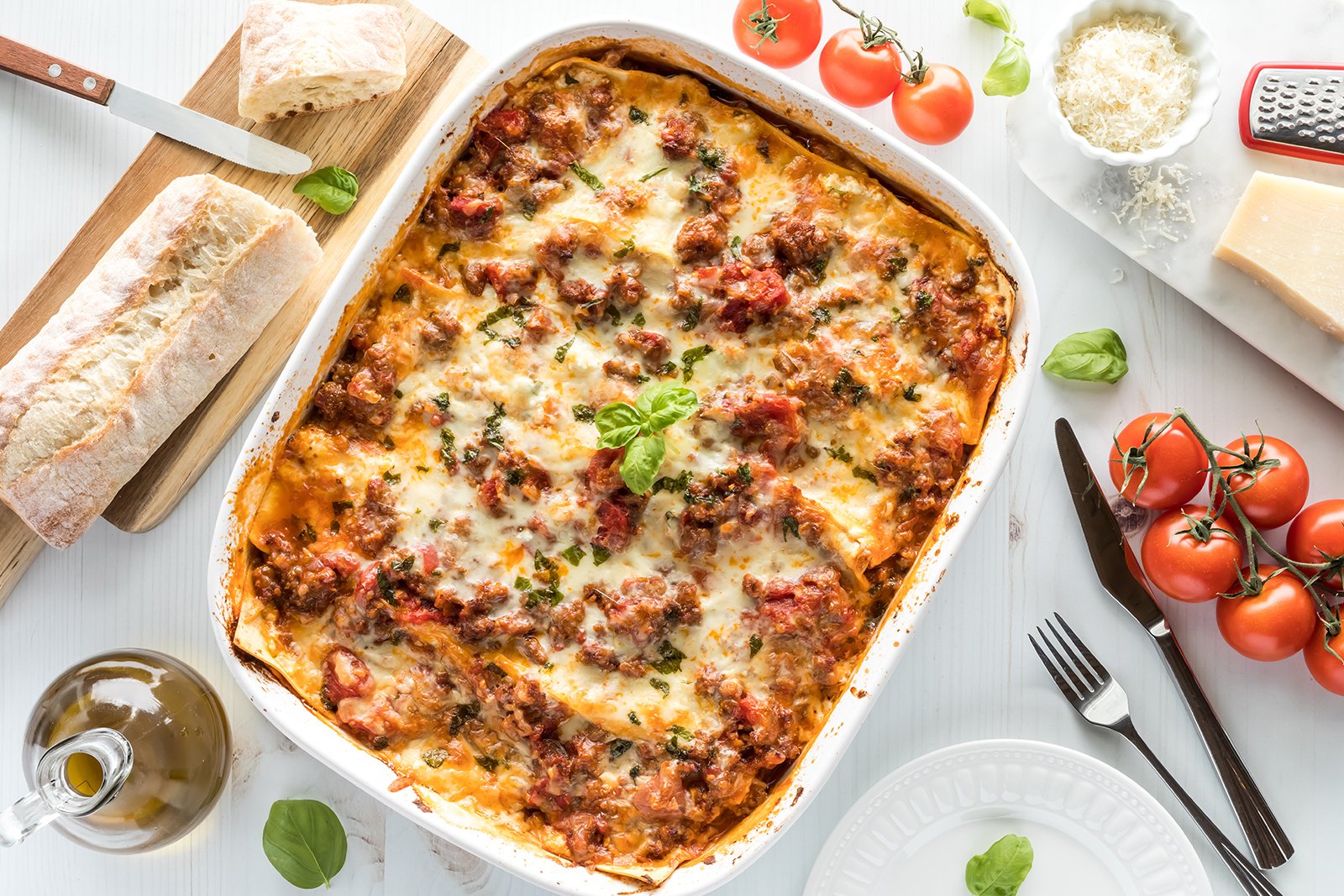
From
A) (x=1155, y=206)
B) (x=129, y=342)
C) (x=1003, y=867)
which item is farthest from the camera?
(x=1155, y=206)

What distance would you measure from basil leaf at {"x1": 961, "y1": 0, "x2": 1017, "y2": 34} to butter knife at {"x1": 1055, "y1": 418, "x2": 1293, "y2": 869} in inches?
44.7

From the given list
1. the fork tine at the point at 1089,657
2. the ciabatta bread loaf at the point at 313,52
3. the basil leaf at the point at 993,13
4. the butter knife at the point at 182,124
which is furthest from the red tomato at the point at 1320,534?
the butter knife at the point at 182,124

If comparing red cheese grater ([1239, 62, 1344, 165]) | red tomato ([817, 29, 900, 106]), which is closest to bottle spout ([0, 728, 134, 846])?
red tomato ([817, 29, 900, 106])

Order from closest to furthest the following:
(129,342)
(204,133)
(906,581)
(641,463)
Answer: (641,463), (906,581), (129,342), (204,133)

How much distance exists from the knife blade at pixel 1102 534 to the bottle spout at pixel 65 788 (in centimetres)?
268

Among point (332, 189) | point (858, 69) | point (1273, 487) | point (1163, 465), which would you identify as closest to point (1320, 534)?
point (1273, 487)

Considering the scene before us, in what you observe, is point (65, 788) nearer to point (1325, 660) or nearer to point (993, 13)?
point (993, 13)

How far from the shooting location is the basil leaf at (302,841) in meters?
2.96

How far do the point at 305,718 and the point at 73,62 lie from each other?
2.13 meters

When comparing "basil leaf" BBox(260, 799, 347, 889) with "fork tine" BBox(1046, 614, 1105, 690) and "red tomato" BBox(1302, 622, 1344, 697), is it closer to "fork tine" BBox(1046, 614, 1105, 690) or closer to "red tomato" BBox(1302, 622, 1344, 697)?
"fork tine" BBox(1046, 614, 1105, 690)

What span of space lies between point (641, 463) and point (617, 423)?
0.39 feet

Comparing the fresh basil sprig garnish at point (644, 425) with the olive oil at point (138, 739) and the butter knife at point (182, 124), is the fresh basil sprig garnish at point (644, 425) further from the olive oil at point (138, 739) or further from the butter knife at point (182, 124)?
the olive oil at point (138, 739)

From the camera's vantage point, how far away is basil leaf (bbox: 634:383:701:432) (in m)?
2.47

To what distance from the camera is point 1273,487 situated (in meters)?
2.92
